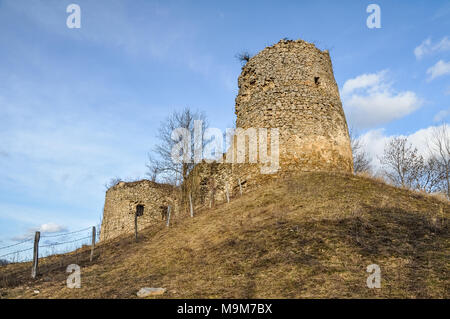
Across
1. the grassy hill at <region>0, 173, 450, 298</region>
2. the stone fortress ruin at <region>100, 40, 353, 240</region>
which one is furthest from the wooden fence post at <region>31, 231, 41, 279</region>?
the stone fortress ruin at <region>100, 40, 353, 240</region>

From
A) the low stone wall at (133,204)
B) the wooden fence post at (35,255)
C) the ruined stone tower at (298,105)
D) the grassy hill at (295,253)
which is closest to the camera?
the grassy hill at (295,253)

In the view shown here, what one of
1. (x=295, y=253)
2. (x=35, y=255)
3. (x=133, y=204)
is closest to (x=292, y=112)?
(x=295, y=253)

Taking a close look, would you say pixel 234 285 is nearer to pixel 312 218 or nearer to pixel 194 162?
pixel 312 218

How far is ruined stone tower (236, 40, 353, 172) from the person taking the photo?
1316 centimetres

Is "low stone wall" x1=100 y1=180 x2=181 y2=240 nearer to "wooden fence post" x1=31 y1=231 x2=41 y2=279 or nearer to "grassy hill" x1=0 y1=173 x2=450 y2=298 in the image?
"grassy hill" x1=0 y1=173 x2=450 y2=298

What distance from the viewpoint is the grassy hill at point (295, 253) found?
5.33 metres

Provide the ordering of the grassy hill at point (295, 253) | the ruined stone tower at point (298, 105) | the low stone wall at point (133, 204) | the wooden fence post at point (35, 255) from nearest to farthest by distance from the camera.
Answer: the grassy hill at point (295, 253), the wooden fence post at point (35, 255), the ruined stone tower at point (298, 105), the low stone wall at point (133, 204)

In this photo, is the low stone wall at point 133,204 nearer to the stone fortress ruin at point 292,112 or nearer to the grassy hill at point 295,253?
the stone fortress ruin at point 292,112

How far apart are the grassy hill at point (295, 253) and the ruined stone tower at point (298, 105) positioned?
201 cm

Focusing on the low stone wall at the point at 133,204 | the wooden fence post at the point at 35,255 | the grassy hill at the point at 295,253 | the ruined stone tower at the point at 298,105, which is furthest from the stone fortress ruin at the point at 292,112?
the wooden fence post at the point at 35,255

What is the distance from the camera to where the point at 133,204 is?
72.7 ft

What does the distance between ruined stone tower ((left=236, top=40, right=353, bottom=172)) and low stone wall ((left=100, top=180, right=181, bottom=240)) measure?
978 cm

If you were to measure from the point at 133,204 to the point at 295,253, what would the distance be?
687 inches

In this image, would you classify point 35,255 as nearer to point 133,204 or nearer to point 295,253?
point 295,253
